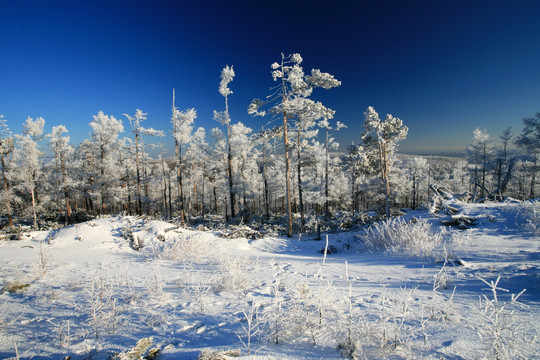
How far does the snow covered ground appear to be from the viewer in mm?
1848

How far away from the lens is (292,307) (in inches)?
91.9

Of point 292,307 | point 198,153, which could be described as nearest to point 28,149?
point 198,153

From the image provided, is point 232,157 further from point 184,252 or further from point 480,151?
point 480,151

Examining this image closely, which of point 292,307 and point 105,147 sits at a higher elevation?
point 105,147

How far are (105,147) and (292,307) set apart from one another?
26.5 meters

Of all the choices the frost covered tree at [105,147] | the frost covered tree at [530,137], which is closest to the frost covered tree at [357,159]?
the frost covered tree at [530,137]

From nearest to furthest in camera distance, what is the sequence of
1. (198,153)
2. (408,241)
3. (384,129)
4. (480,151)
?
(408,241) → (384,129) → (198,153) → (480,151)

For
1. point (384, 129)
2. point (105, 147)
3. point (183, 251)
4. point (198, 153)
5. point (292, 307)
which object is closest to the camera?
point (292, 307)

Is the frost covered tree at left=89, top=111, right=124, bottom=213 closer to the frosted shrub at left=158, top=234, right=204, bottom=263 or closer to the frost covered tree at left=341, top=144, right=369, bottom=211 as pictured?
the frosted shrub at left=158, top=234, right=204, bottom=263

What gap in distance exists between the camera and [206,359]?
5.31 feet

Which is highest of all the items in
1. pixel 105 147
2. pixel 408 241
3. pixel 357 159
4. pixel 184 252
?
pixel 105 147

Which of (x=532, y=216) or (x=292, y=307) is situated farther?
(x=532, y=216)

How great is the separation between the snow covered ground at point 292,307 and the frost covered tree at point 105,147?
747 inches

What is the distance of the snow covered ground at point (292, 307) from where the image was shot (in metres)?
1.85
